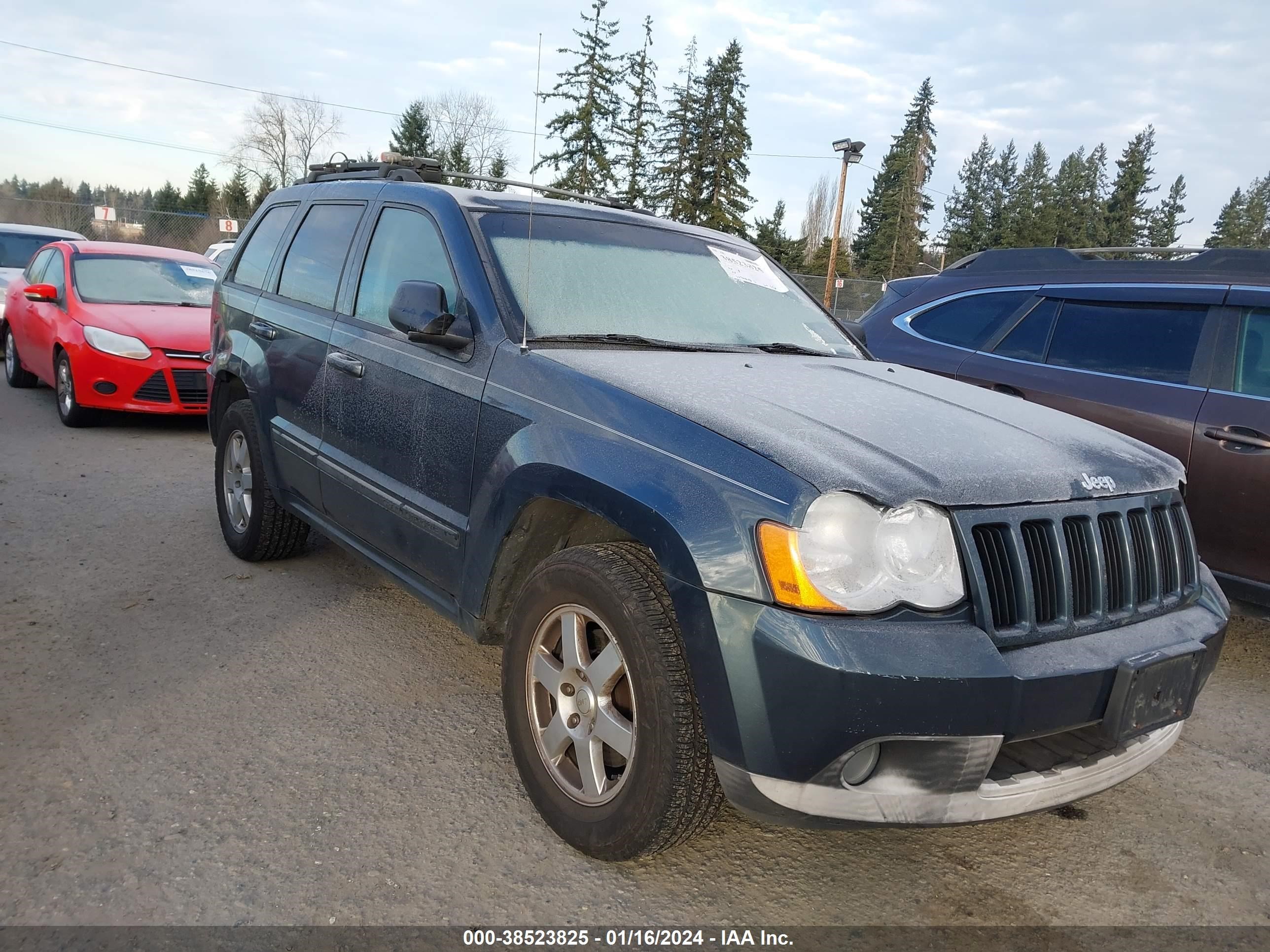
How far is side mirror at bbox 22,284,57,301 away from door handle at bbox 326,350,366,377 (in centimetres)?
603

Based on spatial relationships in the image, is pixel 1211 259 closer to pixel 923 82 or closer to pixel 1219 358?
pixel 1219 358

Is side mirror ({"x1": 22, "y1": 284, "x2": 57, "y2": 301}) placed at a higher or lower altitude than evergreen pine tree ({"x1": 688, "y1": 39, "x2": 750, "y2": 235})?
lower

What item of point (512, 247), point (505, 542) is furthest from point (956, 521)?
point (512, 247)

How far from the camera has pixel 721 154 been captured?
4578 centimetres

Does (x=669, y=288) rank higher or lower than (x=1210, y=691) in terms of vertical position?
higher

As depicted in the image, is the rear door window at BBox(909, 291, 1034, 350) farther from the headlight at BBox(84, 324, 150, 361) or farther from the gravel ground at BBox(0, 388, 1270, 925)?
the headlight at BBox(84, 324, 150, 361)

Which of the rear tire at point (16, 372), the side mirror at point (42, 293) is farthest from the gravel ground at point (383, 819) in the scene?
the rear tire at point (16, 372)

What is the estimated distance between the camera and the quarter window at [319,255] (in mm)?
3898

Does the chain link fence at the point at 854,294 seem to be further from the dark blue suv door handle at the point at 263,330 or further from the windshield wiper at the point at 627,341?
the windshield wiper at the point at 627,341

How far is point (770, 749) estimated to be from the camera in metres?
2.02

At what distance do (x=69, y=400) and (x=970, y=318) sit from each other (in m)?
7.06

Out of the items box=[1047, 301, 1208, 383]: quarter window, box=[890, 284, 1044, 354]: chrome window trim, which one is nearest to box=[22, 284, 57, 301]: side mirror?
box=[890, 284, 1044, 354]: chrome window trim

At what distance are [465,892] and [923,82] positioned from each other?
237ft

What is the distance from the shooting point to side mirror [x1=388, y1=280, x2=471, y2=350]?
9.69 feet
